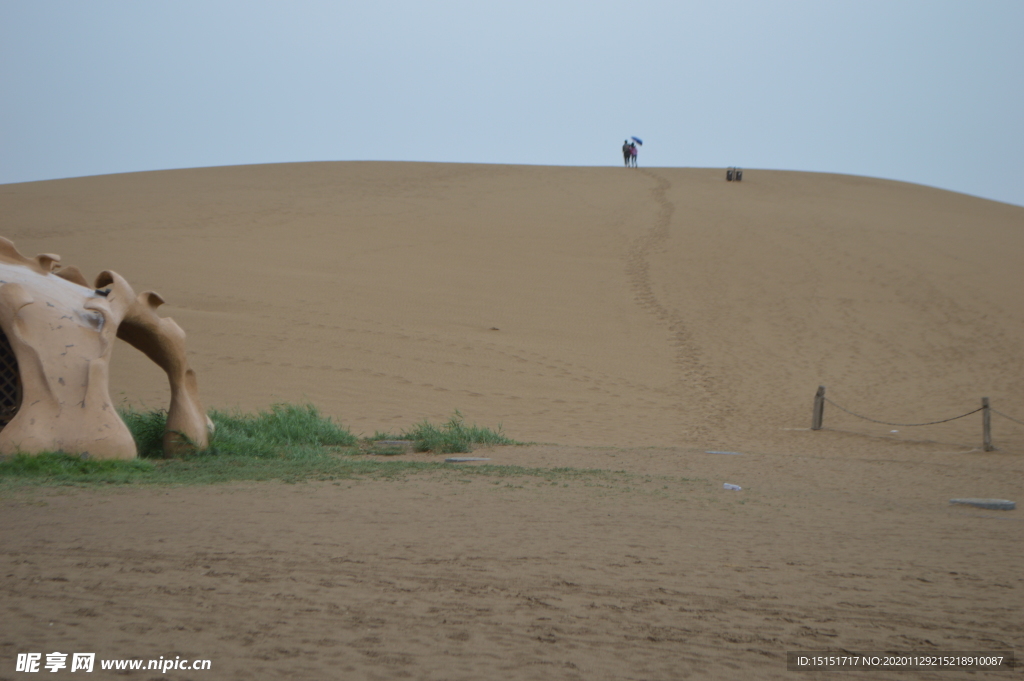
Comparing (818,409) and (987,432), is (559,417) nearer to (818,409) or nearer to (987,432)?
(818,409)

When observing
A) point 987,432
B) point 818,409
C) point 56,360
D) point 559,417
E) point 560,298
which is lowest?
point 559,417

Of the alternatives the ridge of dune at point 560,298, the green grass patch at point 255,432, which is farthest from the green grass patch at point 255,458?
the ridge of dune at point 560,298

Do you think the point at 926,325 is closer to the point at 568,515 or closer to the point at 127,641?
the point at 568,515

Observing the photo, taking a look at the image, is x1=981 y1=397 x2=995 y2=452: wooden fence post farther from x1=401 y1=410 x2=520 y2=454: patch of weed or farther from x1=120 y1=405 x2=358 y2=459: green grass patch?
x1=120 y1=405 x2=358 y2=459: green grass patch

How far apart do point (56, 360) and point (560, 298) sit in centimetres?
1440

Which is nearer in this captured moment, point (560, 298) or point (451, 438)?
point (451, 438)

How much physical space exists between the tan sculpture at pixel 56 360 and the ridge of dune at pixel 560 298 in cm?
471

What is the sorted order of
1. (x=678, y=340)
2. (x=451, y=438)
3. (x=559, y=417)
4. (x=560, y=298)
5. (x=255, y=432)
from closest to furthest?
(x=255, y=432) < (x=451, y=438) < (x=559, y=417) < (x=678, y=340) < (x=560, y=298)

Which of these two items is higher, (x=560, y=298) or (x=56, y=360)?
(x=560, y=298)

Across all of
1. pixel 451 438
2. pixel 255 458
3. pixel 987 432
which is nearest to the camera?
pixel 255 458

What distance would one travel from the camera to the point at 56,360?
7375 mm

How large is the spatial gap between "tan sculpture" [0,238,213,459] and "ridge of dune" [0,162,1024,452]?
4.71 metres

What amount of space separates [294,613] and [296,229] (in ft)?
72.8

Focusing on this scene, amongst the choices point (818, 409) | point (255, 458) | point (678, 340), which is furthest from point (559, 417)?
point (678, 340)
